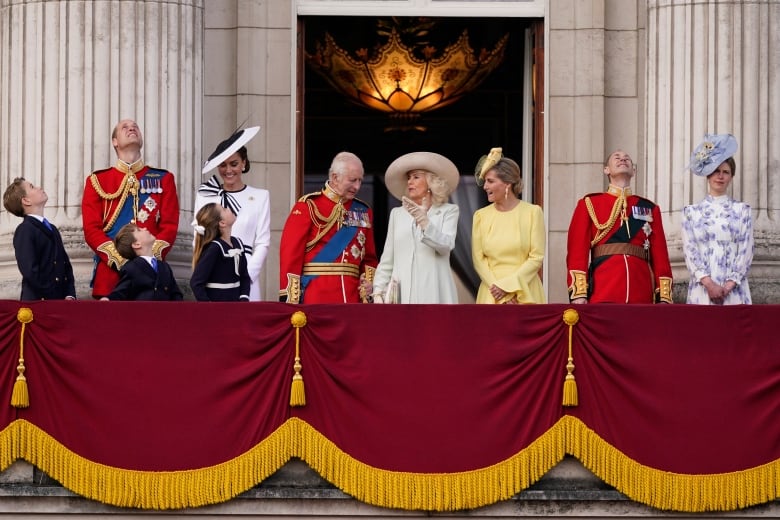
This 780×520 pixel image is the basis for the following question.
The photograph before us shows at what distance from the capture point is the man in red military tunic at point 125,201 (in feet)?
56.5

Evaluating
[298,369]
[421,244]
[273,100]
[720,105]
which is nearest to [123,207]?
[421,244]

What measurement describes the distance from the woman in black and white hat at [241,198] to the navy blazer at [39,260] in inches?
51.4

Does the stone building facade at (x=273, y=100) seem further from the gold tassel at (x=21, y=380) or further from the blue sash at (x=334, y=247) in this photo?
→ the gold tassel at (x=21, y=380)

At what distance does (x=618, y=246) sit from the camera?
56.4 ft

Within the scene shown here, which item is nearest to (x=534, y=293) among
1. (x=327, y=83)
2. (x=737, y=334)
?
(x=737, y=334)

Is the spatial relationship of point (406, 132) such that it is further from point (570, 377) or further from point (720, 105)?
point (570, 377)

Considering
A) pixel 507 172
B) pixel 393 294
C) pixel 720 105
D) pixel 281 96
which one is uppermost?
pixel 281 96

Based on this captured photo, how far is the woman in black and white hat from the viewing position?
17359mm

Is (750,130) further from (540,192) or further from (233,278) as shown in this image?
(233,278)

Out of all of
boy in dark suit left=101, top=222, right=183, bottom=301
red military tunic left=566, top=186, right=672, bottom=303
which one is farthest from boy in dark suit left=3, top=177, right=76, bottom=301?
red military tunic left=566, top=186, right=672, bottom=303

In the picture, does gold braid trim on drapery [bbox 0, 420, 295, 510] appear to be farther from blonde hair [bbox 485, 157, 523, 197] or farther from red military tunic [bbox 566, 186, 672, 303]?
red military tunic [bbox 566, 186, 672, 303]

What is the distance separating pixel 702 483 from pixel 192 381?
3.51m

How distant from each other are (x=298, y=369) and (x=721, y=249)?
11.5 feet

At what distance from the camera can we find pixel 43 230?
53.9 feet
